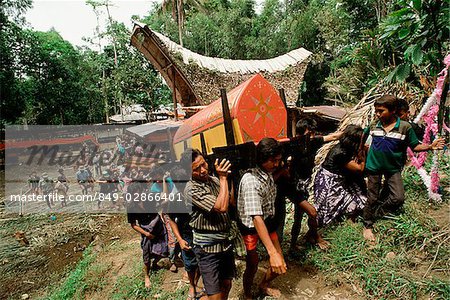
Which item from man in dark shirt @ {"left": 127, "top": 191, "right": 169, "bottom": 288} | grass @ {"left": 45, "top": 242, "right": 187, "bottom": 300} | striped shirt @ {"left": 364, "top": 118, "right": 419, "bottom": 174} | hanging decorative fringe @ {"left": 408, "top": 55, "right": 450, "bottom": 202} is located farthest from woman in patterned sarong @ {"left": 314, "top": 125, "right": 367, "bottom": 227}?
man in dark shirt @ {"left": 127, "top": 191, "right": 169, "bottom": 288}

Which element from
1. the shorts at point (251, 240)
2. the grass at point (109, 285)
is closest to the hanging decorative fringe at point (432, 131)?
the shorts at point (251, 240)

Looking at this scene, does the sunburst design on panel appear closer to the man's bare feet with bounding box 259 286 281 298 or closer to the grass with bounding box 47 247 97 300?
the man's bare feet with bounding box 259 286 281 298

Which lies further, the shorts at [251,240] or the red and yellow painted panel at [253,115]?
the red and yellow painted panel at [253,115]

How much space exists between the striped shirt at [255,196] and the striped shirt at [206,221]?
0.62 feet

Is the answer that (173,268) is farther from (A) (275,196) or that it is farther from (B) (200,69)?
(B) (200,69)

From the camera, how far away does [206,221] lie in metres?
2.27

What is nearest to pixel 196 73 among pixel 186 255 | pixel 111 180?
pixel 111 180

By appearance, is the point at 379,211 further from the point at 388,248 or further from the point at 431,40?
the point at 431,40

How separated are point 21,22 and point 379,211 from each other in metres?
20.9

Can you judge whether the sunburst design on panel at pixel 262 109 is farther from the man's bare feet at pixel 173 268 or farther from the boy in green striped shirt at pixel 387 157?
the man's bare feet at pixel 173 268

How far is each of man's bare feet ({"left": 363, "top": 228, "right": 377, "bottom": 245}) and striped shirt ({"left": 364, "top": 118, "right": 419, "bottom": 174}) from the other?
24.7 inches

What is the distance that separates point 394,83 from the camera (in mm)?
5234

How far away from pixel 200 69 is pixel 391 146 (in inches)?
262

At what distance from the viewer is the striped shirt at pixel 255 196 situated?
2.13 metres
